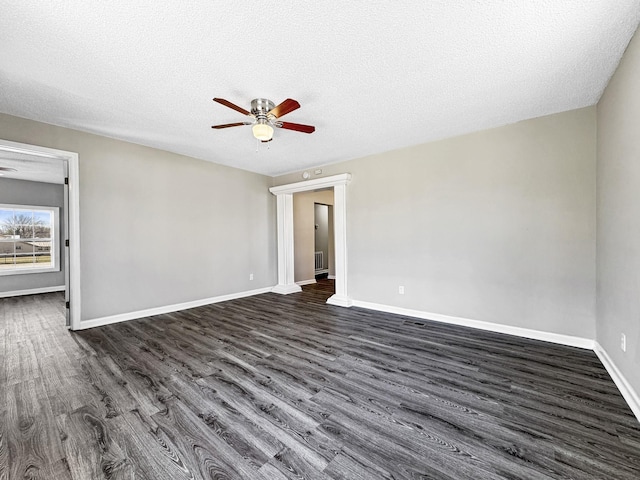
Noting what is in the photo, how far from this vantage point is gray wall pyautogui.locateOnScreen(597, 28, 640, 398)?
5.90ft

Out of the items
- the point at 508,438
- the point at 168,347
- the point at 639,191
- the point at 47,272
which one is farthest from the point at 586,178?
the point at 47,272

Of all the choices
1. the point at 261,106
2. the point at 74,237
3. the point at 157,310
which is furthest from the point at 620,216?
the point at 74,237

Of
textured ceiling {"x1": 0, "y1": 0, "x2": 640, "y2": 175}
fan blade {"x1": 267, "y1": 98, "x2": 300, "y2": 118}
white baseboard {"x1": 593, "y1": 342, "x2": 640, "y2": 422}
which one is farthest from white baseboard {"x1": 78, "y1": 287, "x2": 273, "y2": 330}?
white baseboard {"x1": 593, "y1": 342, "x2": 640, "y2": 422}

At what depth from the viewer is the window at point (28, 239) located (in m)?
5.80

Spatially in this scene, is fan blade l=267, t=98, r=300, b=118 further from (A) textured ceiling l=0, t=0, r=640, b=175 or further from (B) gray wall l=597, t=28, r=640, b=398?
(B) gray wall l=597, t=28, r=640, b=398

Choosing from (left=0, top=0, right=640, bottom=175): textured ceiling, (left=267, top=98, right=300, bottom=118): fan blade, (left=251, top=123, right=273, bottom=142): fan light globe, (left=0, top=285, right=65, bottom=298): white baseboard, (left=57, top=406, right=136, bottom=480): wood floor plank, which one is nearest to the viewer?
(left=57, top=406, right=136, bottom=480): wood floor plank

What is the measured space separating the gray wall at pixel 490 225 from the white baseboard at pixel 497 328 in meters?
0.06

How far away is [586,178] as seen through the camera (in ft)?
9.13

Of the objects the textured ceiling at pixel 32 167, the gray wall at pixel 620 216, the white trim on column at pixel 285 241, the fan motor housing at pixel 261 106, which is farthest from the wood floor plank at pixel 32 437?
the white trim on column at pixel 285 241

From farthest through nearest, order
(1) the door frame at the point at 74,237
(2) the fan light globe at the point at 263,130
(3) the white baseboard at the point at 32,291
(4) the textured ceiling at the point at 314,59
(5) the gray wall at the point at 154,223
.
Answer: (3) the white baseboard at the point at 32,291, (5) the gray wall at the point at 154,223, (1) the door frame at the point at 74,237, (2) the fan light globe at the point at 263,130, (4) the textured ceiling at the point at 314,59

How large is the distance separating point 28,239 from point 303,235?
639cm

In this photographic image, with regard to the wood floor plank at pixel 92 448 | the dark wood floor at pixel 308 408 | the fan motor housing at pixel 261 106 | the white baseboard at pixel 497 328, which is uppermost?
the fan motor housing at pixel 261 106

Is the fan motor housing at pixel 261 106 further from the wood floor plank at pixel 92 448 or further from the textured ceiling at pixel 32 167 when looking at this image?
the textured ceiling at pixel 32 167

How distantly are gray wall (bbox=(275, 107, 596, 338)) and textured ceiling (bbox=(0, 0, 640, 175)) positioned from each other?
17.1 inches
